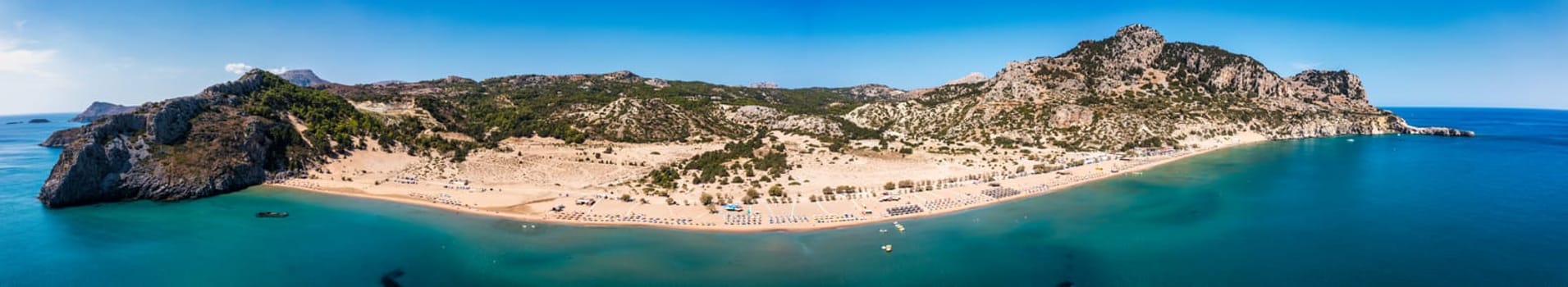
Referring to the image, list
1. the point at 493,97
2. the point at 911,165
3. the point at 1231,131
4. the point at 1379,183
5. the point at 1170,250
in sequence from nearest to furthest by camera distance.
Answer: the point at 1170,250, the point at 1379,183, the point at 911,165, the point at 1231,131, the point at 493,97

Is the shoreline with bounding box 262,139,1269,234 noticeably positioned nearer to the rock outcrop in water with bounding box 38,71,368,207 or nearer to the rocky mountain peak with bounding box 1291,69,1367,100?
the rock outcrop in water with bounding box 38,71,368,207

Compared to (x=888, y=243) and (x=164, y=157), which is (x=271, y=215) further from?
(x=888, y=243)

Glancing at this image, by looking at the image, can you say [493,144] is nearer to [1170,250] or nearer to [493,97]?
[493,97]

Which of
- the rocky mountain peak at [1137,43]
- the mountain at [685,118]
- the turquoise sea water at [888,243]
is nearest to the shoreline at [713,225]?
the turquoise sea water at [888,243]

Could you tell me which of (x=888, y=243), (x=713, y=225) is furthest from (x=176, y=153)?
(x=888, y=243)

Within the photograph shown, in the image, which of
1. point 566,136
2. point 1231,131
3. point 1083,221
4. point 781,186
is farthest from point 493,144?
point 1231,131

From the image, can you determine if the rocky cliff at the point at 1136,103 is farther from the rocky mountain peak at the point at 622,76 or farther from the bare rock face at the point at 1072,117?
the rocky mountain peak at the point at 622,76
